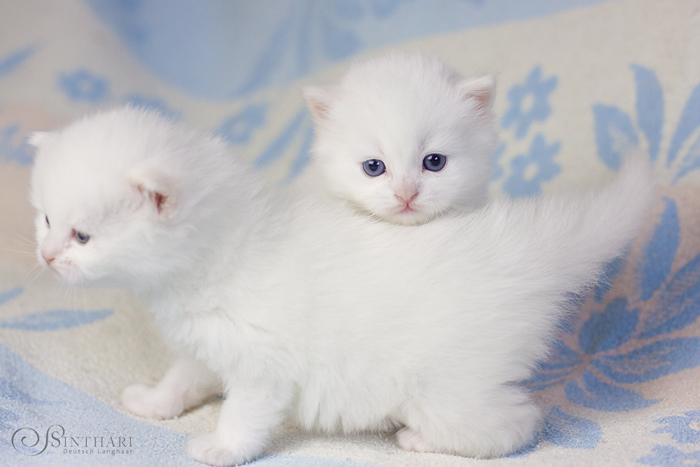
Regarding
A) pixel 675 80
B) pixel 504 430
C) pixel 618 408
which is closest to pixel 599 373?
pixel 618 408

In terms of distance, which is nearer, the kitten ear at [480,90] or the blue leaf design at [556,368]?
the kitten ear at [480,90]

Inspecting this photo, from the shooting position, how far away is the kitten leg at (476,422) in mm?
1415

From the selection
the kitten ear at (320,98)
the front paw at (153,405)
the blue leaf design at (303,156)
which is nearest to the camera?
the front paw at (153,405)

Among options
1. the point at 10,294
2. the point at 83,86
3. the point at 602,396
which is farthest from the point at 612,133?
the point at 10,294

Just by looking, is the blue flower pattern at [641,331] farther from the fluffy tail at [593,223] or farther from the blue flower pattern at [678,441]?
the fluffy tail at [593,223]

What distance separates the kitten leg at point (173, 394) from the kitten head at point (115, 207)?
0.46 meters

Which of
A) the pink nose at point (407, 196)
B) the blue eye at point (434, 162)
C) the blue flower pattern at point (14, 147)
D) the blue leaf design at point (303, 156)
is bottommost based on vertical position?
the blue flower pattern at point (14, 147)

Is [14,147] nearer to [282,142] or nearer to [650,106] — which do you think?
[282,142]

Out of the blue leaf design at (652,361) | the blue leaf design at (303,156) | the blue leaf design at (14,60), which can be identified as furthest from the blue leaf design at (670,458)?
the blue leaf design at (14,60)

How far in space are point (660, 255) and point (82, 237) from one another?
6.07 ft

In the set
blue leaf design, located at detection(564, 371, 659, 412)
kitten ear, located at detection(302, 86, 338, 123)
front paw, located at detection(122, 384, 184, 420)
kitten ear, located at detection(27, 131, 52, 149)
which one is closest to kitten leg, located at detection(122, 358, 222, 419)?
front paw, located at detection(122, 384, 184, 420)

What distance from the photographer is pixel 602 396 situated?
1.83m

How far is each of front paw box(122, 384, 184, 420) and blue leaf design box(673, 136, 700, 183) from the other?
187 centimetres

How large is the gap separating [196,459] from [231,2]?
2222 millimetres
